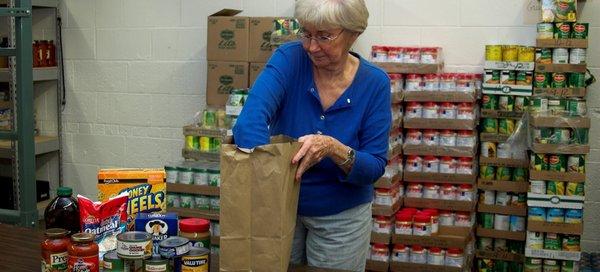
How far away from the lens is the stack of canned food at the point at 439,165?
13.7ft

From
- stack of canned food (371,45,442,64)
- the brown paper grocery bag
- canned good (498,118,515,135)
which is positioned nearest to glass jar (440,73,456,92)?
stack of canned food (371,45,442,64)

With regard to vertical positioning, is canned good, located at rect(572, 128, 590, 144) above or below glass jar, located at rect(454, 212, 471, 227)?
above

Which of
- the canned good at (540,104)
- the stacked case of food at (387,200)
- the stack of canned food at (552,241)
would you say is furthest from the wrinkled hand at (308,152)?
the stack of canned food at (552,241)

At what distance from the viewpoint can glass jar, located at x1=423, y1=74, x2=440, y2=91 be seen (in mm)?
4184

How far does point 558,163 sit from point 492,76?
0.65 meters

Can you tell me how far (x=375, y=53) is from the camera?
4289 millimetres

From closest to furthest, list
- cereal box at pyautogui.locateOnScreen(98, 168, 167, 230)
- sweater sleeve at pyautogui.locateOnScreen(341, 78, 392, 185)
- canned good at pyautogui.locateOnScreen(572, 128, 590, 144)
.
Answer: cereal box at pyautogui.locateOnScreen(98, 168, 167, 230)
sweater sleeve at pyautogui.locateOnScreen(341, 78, 392, 185)
canned good at pyautogui.locateOnScreen(572, 128, 590, 144)

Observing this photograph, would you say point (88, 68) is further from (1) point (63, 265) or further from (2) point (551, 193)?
(1) point (63, 265)

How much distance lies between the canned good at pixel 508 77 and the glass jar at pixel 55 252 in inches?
124

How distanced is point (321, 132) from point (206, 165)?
222 centimetres

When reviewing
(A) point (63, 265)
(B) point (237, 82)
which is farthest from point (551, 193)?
(A) point (63, 265)

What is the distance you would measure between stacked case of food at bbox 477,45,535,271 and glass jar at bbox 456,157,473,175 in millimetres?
134

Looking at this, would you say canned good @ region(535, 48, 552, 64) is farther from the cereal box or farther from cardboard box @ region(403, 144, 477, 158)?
the cereal box

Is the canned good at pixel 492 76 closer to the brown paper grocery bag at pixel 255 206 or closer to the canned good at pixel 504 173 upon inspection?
the canned good at pixel 504 173
